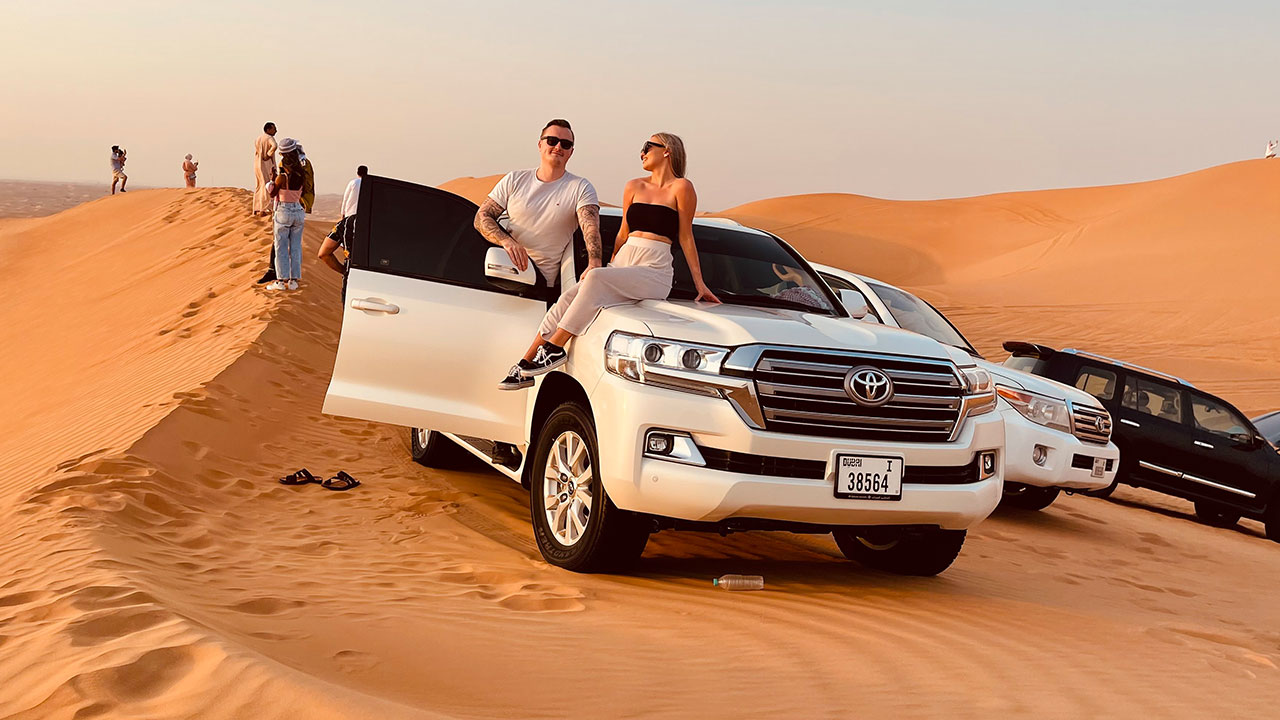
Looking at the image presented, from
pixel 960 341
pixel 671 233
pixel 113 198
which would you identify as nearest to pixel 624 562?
pixel 671 233

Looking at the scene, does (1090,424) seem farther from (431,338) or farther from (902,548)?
(431,338)

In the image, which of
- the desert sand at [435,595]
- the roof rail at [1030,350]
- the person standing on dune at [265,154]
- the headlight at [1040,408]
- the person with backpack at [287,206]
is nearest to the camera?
the desert sand at [435,595]

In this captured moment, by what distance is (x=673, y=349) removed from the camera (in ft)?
18.4

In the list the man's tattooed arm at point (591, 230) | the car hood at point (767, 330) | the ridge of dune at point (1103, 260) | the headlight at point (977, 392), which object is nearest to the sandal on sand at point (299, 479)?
the man's tattooed arm at point (591, 230)

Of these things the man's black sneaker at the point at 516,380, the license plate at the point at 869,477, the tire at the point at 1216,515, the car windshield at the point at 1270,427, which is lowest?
the tire at the point at 1216,515

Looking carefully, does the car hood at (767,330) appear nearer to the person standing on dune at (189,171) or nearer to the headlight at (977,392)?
the headlight at (977,392)

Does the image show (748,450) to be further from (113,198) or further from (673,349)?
(113,198)

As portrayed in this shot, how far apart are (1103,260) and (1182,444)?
34.2m

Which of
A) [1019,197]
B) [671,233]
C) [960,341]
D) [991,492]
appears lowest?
[991,492]

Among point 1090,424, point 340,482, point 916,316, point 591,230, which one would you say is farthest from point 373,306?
point 1090,424

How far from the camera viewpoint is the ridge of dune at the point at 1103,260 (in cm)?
2933

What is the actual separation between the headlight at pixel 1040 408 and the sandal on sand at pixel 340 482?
5.32 meters

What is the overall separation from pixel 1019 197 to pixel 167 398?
69.5 meters

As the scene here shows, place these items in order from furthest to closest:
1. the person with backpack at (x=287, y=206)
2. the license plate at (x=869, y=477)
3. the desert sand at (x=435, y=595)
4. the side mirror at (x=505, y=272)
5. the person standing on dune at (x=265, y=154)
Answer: the person standing on dune at (x=265, y=154)
the person with backpack at (x=287, y=206)
the side mirror at (x=505, y=272)
the license plate at (x=869, y=477)
the desert sand at (x=435, y=595)
